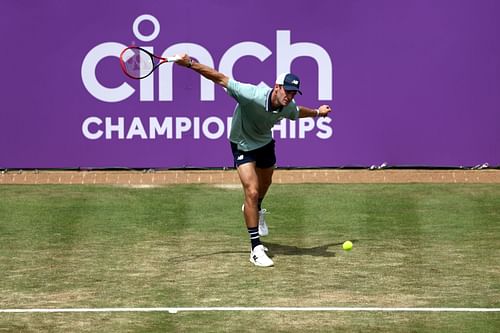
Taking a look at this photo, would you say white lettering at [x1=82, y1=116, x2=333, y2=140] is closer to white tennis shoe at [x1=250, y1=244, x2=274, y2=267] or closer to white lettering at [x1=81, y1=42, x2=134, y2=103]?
white lettering at [x1=81, y1=42, x2=134, y2=103]

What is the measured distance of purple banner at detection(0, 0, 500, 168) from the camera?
59.7 feet

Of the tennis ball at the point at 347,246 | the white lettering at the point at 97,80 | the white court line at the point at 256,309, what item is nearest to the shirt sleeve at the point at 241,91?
the tennis ball at the point at 347,246

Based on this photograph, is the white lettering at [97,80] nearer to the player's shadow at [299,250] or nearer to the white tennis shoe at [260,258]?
the player's shadow at [299,250]

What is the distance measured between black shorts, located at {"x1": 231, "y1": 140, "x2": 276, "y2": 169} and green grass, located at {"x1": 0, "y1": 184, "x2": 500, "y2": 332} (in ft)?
3.06

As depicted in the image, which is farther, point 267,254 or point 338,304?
point 267,254

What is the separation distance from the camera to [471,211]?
15812 mm

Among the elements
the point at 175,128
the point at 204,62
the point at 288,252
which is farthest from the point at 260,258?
the point at 204,62

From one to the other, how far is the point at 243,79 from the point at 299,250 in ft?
17.3

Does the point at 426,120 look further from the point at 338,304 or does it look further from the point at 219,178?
the point at 338,304

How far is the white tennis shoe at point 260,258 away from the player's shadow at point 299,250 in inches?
21.8

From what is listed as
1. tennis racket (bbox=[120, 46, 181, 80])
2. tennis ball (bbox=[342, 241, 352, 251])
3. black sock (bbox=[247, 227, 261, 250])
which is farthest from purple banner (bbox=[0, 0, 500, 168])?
black sock (bbox=[247, 227, 261, 250])

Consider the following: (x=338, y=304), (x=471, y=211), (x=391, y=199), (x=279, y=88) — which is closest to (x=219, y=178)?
(x=391, y=199)

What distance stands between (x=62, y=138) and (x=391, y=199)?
16.3 feet

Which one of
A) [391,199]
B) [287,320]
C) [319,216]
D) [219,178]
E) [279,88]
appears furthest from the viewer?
[219,178]
